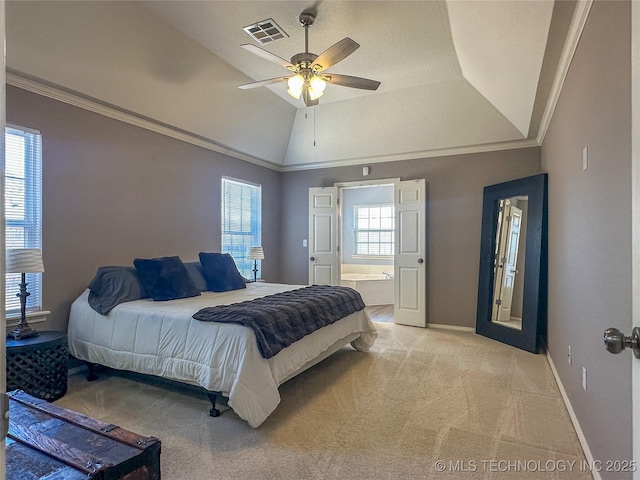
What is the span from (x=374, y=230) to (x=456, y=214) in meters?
3.39

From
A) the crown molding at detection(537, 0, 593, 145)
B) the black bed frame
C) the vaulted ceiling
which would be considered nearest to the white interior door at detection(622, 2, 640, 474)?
the crown molding at detection(537, 0, 593, 145)

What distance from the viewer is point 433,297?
5.23m

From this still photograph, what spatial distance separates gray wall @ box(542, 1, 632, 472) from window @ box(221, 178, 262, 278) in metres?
4.08

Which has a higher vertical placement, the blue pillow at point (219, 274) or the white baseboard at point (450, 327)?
the blue pillow at point (219, 274)

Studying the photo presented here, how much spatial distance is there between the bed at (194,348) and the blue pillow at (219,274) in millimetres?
456

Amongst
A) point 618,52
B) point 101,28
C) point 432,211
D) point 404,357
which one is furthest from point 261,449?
point 432,211

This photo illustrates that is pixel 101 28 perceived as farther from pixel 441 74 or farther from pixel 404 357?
pixel 404 357

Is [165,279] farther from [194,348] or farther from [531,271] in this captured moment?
[531,271]

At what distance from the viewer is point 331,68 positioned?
394cm

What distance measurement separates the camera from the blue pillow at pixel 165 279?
130 inches

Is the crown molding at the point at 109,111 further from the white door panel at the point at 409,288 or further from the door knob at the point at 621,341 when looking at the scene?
the door knob at the point at 621,341

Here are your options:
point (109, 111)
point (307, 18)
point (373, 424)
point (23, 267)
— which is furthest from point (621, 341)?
point (109, 111)

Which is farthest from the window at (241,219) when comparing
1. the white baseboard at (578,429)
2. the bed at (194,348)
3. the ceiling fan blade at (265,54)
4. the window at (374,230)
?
the white baseboard at (578,429)

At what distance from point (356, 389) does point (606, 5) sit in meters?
2.85
